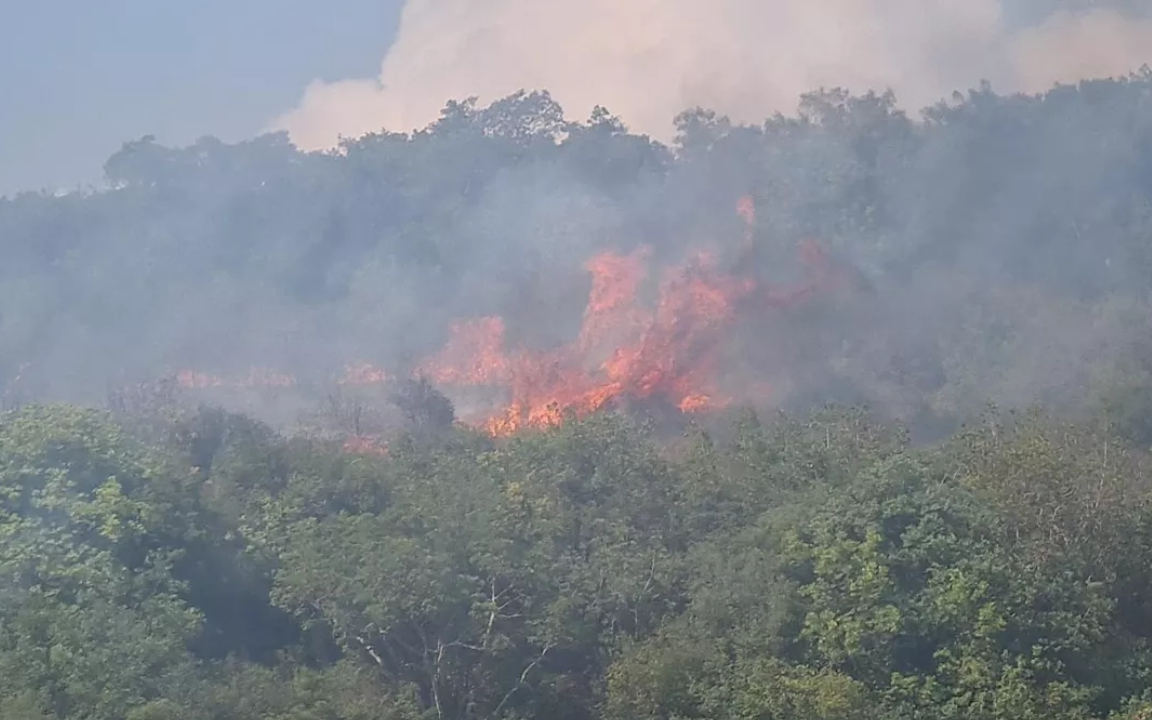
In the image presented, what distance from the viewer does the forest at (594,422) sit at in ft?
89.3

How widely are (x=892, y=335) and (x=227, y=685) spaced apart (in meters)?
38.2

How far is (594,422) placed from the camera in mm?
37406

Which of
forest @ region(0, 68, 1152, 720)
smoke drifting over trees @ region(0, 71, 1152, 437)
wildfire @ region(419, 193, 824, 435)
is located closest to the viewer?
forest @ region(0, 68, 1152, 720)

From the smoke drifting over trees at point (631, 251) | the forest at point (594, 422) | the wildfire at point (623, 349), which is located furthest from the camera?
the smoke drifting over trees at point (631, 251)

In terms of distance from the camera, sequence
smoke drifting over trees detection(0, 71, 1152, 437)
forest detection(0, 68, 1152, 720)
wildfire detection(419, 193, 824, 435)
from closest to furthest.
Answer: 1. forest detection(0, 68, 1152, 720)
2. wildfire detection(419, 193, 824, 435)
3. smoke drifting over trees detection(0, 71, 1152, 437)

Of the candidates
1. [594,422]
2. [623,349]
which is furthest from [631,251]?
[594,422]

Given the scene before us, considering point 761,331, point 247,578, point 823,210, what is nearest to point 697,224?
point 823,210

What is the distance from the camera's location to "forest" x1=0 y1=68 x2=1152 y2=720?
27.2 m

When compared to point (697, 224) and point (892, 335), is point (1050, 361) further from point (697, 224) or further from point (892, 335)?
point (697, 224)

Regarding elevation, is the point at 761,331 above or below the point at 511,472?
above

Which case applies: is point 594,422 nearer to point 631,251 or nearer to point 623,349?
point 623,349

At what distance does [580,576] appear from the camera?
3147 centimetres

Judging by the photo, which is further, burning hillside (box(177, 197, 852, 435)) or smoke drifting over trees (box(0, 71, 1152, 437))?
smoke drifting over trees (box(0, 71, 1152, 437))

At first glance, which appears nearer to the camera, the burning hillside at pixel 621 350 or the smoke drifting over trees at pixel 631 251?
the burning hillside at pixel 621 350
